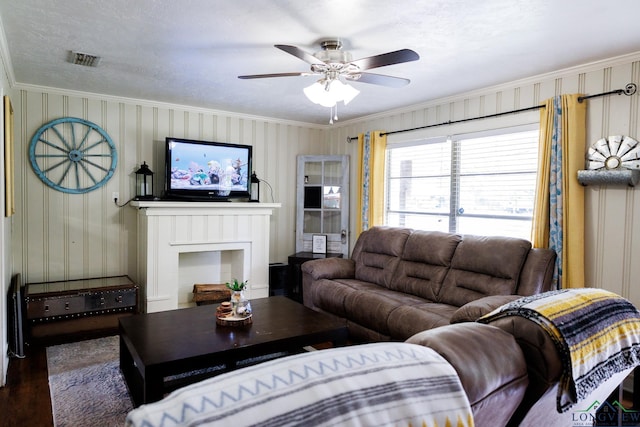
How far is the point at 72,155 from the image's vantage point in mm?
4098

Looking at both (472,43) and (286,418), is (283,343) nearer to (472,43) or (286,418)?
(286,418)

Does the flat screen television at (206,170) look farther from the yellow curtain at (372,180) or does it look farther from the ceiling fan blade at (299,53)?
the ceiling fan blade at (299,53)

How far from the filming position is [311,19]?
236cm

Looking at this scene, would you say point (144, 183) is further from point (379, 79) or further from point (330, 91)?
point (379, 79)

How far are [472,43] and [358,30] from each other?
0.82 m

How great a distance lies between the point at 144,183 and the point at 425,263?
10.3 ft

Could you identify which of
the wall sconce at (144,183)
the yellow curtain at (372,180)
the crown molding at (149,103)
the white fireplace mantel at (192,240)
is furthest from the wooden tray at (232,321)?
the crown molding at (149,103)

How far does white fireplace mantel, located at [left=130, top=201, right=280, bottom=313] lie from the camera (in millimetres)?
4180

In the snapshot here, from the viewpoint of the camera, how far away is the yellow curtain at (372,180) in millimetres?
4891

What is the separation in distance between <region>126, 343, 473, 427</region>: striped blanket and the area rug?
2158 millimetres

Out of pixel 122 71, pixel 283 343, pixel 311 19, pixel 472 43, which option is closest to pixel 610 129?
pixel 472 43

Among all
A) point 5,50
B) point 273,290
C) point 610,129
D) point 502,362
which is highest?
point 5,50

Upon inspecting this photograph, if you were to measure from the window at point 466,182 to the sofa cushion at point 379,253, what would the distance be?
1.76ft

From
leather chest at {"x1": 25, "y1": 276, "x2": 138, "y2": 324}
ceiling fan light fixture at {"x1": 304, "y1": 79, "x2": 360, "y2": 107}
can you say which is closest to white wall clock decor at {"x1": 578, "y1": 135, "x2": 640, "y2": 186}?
ceiling fan light fixture at {"x1": 304, "y1": 79, "x2": 360, "y2": 107}
